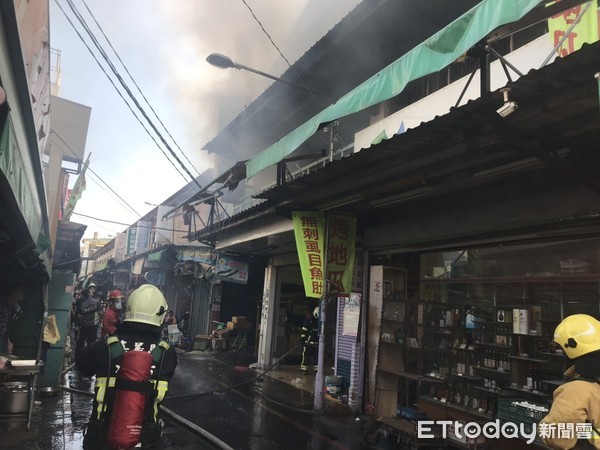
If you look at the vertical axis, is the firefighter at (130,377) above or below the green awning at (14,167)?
below

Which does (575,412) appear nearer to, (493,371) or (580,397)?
(580,397)

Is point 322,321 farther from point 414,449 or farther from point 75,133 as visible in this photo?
point 75,133

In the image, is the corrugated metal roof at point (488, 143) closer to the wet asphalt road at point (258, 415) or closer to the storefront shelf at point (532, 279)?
the storefront shelf at point (532, 279)

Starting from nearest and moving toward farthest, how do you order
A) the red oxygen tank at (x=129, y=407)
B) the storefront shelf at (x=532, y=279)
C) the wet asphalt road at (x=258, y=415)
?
the red oxygen tank at (x=129, y=407)
the storefront shelf at (x=532, y=279)
the wet asphalt road at (x=258, y=415)

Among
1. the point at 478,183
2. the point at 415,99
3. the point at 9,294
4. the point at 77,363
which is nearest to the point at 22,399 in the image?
the point at 9,294

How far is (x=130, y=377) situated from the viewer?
2.75 meters

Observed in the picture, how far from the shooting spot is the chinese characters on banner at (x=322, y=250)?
7.55m

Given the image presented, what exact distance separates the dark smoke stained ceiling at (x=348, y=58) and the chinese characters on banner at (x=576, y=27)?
9.48 ft

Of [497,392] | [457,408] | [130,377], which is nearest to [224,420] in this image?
[457,408]

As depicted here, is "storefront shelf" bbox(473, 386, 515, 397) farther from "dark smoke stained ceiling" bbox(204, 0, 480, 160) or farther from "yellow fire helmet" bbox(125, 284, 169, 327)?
"dark smoke stained ceiling" bbox(204, 0, 480, 160)

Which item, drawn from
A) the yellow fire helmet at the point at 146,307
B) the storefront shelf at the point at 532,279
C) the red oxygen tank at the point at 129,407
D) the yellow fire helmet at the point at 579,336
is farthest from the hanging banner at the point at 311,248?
the yellow fire helmet at the point at 579,336

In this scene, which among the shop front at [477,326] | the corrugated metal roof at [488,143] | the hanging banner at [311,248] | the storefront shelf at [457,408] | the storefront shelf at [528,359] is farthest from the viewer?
the hanging banner at [311,248]

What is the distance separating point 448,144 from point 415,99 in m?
4.46

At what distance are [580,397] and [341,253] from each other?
5412 mm
